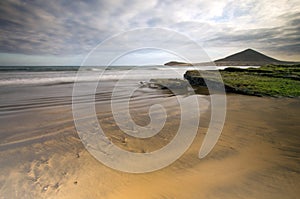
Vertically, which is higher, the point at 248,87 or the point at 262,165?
the point at 248,87

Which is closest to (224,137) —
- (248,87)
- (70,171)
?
(70,171)

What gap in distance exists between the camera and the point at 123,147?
11.7ft

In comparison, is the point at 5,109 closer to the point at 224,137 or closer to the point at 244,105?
the point at 224,137

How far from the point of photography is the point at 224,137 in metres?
4.00

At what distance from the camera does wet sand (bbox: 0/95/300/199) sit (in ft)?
7.77

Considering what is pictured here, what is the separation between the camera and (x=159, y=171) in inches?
111

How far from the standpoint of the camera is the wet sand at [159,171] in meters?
2.37

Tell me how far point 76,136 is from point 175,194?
2675mm

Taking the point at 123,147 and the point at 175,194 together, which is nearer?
the point at 175,194

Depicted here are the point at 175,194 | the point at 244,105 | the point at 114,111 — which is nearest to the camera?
the point at 175,194

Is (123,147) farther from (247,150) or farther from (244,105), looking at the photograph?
(244,105)

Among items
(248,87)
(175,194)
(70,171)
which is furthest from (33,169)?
(248,87)

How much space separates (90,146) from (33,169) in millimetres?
1019

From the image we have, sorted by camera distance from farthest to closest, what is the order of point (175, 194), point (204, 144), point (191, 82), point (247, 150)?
point (191, 82) < point (204, 144) < point (247, 150) < point (175, 194)
